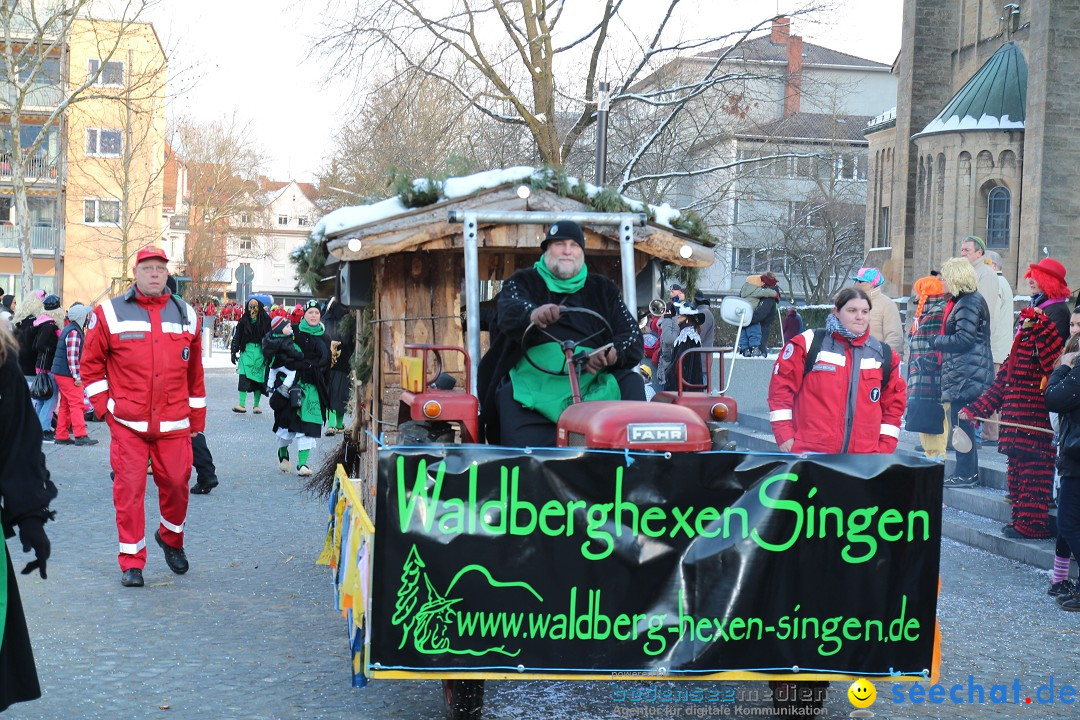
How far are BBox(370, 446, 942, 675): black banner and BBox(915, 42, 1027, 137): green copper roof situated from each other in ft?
136

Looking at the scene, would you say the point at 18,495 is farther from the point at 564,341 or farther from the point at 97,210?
the point at 97,210

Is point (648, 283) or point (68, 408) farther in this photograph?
point (68, 408)

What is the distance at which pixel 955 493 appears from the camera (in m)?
12.2

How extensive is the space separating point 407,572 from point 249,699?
1519mm

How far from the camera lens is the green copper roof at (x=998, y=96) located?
43688mm

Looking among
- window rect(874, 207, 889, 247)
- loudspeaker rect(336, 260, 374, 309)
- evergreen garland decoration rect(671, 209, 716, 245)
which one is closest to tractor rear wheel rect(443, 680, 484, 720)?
evergreen garland decoration rect(671, 209, 716, 245)

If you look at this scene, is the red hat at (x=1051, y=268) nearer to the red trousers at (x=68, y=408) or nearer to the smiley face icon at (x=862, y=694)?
the smiley face icon at (x=862, y=694)

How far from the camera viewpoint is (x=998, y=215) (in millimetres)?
45781

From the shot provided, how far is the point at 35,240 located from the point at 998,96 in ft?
159

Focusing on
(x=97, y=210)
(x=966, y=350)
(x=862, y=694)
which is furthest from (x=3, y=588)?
(x=97, y=210)

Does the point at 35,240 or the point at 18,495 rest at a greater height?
the point at 35,240

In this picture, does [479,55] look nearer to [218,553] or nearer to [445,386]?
[218,553]

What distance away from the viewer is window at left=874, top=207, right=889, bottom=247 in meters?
56.5

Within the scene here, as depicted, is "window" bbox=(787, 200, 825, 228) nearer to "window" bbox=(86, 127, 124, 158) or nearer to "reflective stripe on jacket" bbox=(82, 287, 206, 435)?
"window" bbox=(86, 127, 124, 158)
